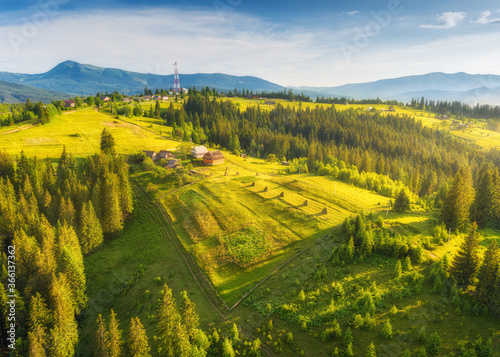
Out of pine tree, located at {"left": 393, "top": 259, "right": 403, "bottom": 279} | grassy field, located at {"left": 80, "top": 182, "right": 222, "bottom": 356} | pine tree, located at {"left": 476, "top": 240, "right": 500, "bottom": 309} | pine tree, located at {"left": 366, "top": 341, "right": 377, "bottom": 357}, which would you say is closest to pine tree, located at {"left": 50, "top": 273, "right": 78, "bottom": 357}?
grassy field, located at {"left": 80, "top": 182, "right": 222, "bottom": 356}

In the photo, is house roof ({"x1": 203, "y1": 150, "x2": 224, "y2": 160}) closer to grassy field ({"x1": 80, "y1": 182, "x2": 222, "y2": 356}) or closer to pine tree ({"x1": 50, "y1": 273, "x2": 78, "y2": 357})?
grassy field ({"x1": 80, "y1": 182, "x2": 222, "y2": 356})

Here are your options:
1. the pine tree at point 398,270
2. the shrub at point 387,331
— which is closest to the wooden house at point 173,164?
the pine tree at point 398,270

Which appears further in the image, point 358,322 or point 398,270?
point 398,270

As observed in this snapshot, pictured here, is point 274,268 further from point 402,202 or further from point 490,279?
point 402,202

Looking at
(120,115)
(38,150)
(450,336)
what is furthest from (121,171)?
(120,115)

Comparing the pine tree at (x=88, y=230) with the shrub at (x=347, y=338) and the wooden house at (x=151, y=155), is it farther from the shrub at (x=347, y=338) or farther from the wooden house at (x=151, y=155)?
the shrub at (x=347, y=338)

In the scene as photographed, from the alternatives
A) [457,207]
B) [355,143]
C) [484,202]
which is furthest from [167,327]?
[355,143]
